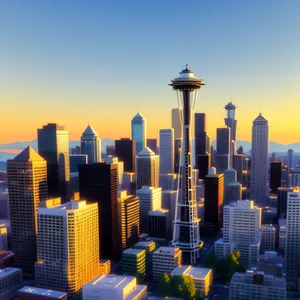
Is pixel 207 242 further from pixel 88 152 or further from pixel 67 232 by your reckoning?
pixel 88 152

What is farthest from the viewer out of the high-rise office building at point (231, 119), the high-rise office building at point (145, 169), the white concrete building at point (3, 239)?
the high-rise office building at point (231, 119)

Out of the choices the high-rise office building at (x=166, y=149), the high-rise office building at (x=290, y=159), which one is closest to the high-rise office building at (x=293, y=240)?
the high-rise office building at (x=166, y=149)

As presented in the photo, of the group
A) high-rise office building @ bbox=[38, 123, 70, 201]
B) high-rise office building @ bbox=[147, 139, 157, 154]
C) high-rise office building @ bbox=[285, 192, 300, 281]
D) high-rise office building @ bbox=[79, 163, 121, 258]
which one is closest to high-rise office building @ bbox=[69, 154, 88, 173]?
high-rise office building @ bbox=[38, 123, 70, 201]

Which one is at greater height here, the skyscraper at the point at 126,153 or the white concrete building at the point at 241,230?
the skyscraper at the point at 126,153

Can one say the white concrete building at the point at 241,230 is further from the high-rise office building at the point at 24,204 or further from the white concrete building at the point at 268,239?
the high-rise office building at the point at 24,204

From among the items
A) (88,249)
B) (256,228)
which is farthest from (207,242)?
(88,249)

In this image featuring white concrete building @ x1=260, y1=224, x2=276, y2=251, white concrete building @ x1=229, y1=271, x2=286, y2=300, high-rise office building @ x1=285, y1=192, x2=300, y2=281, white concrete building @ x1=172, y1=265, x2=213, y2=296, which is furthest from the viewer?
white concrete building @ x1=260, y1=224, x2=276, y2=251

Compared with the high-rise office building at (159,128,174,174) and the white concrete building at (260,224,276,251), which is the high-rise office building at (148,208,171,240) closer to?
the white concrete building at (260,224,276,251)
